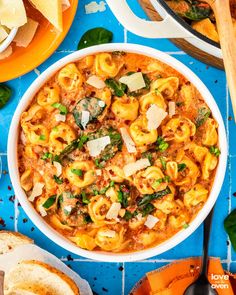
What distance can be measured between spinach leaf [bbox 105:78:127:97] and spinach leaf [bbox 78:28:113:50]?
0.28 metres

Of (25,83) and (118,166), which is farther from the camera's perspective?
(25,83)

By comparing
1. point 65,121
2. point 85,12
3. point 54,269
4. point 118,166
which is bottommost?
point 54,269

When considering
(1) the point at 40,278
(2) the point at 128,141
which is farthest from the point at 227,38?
(1) the point at 40,278

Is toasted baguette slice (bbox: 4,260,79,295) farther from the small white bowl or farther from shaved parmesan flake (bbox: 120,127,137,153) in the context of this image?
the small white bowl

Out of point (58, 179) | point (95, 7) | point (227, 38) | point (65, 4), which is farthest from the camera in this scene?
point (95, 7)

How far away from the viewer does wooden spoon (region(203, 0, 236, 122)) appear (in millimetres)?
2051

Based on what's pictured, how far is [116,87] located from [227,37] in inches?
18.3

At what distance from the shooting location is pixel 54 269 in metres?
2.52

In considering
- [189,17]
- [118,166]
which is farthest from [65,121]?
[189,17]

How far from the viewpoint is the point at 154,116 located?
7.57 feet

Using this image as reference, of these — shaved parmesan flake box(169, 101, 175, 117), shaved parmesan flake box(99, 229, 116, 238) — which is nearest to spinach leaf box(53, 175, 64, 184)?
shaved parmesan flake box(99, 229, 116, 238)

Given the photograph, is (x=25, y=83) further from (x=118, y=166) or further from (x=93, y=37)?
(x=118, y=166)

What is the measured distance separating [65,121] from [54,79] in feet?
0.57

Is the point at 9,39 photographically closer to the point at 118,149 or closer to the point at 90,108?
the point at 90,108
